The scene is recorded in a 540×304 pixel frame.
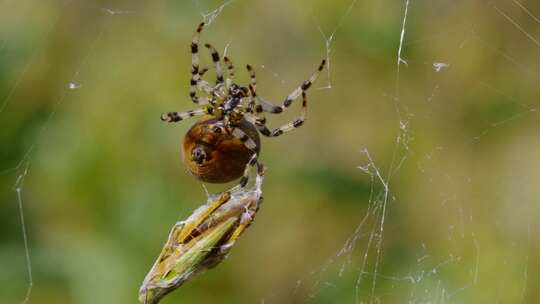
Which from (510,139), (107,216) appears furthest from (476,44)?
(107,216)

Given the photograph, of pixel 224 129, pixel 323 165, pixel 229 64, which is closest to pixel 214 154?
pixel 224 129

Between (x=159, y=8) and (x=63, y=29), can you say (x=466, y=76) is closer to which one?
(x=159, y=8)

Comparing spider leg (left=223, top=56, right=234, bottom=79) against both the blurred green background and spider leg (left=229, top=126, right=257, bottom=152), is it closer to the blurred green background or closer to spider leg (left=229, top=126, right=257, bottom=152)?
spider leg (left=229, top=126, right=257, bottom=152)

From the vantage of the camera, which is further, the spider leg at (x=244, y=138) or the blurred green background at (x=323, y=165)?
the blurred green background at (x=323, y=165)

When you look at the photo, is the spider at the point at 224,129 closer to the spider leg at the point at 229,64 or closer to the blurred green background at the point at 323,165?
the spider leg at the point at 229,64

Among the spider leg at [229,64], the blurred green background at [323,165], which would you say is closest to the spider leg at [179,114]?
the spider leg at [229,64]

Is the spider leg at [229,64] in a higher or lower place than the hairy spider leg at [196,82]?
higher
